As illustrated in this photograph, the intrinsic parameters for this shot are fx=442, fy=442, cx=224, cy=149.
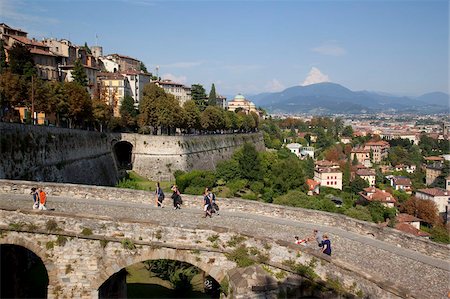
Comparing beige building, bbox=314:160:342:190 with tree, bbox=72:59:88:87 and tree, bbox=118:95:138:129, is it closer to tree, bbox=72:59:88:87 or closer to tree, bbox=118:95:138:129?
tree, bbox=118:95:138:129

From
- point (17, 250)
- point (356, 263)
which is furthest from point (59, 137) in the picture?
point (356, 263)

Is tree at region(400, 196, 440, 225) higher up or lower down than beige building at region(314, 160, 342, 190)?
lower down

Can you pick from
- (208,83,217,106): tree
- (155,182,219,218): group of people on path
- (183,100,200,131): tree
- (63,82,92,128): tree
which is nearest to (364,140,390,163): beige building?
(208,83,217,106): tree

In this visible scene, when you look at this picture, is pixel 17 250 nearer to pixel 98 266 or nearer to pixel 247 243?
pixel 98 266

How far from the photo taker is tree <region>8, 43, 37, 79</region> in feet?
144

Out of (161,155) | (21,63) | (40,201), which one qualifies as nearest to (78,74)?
(21,63)

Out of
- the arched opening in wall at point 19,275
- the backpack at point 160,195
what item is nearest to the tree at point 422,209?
the backpack at point 160,195

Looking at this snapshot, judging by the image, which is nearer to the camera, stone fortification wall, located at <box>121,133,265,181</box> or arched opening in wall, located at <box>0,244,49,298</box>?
arched opening in wall, located at <box>0,244,49,298</box>

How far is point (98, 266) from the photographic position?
1265 centimetres

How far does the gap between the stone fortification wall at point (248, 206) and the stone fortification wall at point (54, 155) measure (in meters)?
6.00

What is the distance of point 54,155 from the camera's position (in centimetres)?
2948

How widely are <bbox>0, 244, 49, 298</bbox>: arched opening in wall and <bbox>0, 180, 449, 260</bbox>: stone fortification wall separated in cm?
242

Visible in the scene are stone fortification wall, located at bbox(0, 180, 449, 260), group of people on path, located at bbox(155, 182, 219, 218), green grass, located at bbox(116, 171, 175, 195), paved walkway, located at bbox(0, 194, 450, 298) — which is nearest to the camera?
paved walkway, located at bbox(0, 194, 450, 298)

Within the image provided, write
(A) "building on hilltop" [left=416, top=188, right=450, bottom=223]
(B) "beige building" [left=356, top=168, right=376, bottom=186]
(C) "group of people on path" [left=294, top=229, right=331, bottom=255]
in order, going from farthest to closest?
(B) "beige building" [left=356, top=168, right=376, bottom=186] < (A) "building on hilltop" [left=416, top=188, right=450, bottom=223] < (C) "group of people on path" [left=294, top=229, right=331, bottom=255]
